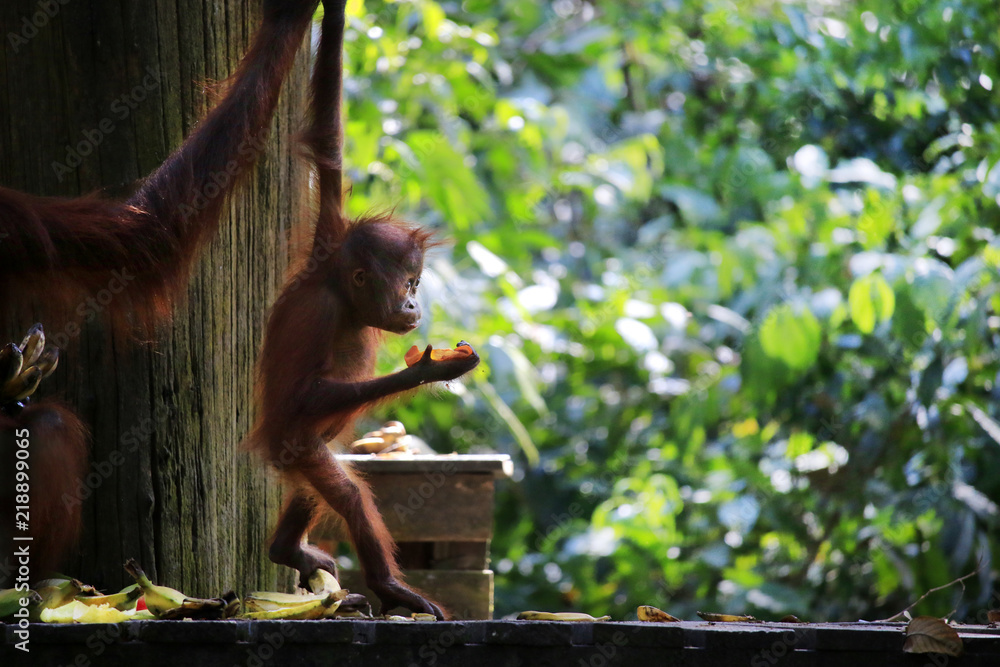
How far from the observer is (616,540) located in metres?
5.14

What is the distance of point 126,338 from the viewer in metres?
2.27

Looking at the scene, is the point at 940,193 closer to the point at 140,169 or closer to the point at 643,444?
the point at 643,444

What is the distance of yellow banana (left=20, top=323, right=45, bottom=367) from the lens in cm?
203

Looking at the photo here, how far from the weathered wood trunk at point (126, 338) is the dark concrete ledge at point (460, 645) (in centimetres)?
55

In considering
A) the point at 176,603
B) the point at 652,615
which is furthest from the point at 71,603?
the point at 652,615

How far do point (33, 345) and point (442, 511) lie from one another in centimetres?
123

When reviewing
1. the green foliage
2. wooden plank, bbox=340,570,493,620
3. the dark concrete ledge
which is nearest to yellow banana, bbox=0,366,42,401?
the dark concrete ledge

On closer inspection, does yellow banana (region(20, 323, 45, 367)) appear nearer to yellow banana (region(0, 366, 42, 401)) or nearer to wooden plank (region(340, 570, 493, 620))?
yellow banana (region(0, 366, 42, 401))

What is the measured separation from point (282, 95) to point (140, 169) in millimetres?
420

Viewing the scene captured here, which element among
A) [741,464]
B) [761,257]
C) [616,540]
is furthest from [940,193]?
[616,540]

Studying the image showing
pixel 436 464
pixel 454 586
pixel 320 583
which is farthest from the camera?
pixel 454 586

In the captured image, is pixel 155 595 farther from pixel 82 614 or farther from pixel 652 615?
pixel 652 615

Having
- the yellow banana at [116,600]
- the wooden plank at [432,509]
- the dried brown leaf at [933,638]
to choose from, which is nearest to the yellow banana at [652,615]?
the dried brown leaf at [933,638]

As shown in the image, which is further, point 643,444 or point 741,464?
point 643,444
